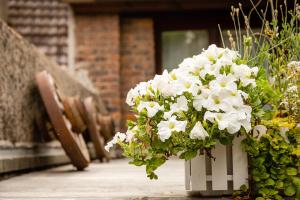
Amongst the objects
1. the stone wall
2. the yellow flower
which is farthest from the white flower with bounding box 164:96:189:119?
the stone wall

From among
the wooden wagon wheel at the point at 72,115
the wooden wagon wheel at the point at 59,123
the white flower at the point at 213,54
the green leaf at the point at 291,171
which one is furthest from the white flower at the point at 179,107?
the wooden wagon wheel at the point at 72,115

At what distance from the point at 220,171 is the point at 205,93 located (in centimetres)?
37

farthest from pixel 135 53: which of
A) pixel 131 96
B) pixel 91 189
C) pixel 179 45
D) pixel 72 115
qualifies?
pixel 131 96

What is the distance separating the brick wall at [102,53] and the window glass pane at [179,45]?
2.57 ft

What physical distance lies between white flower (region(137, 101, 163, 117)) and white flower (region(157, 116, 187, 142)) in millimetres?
58

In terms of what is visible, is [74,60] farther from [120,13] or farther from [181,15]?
[181,15]

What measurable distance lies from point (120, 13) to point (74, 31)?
2.44ft

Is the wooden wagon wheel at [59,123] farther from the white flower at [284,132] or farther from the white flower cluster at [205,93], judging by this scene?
the white flower at [284,132]

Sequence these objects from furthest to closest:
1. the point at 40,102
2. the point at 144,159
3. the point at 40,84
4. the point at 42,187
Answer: the point at 40,102 → the point at 40,84 → the point at 42,187 → the point at 144,159

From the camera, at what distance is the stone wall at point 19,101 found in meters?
3.46

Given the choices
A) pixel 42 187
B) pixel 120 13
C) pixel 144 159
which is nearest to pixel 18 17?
pixel 120 13

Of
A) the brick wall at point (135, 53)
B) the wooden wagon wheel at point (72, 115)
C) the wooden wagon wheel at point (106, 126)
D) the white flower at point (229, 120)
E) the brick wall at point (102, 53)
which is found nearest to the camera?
the white flower at point (229, 120)

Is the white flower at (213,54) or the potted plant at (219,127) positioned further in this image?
the white flower at (213,54)

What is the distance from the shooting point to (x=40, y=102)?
428 centimetres
